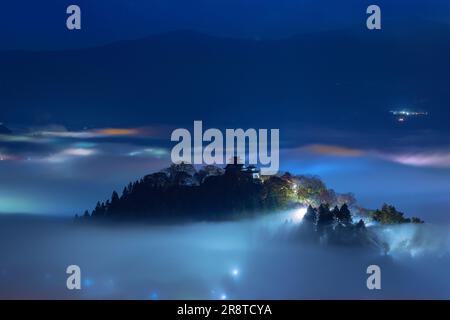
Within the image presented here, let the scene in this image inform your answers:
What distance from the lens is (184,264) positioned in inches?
172

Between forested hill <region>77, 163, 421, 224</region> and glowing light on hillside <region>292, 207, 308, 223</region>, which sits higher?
forested hill <region>77, 163, 421, 224</region>

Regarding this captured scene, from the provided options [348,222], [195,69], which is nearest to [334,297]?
[348,222]

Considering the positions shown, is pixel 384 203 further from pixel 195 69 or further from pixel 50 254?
pixel 50 254

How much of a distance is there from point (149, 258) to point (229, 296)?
1.91 ft

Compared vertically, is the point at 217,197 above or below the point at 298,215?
above

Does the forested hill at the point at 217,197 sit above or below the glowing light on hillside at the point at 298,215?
above

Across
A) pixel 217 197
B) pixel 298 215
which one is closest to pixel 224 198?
pixel 217 197

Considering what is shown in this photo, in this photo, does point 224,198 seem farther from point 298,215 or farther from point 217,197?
point 298,215

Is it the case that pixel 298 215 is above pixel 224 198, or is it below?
below

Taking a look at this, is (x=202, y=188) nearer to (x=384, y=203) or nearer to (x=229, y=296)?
(x=229, y=296)
